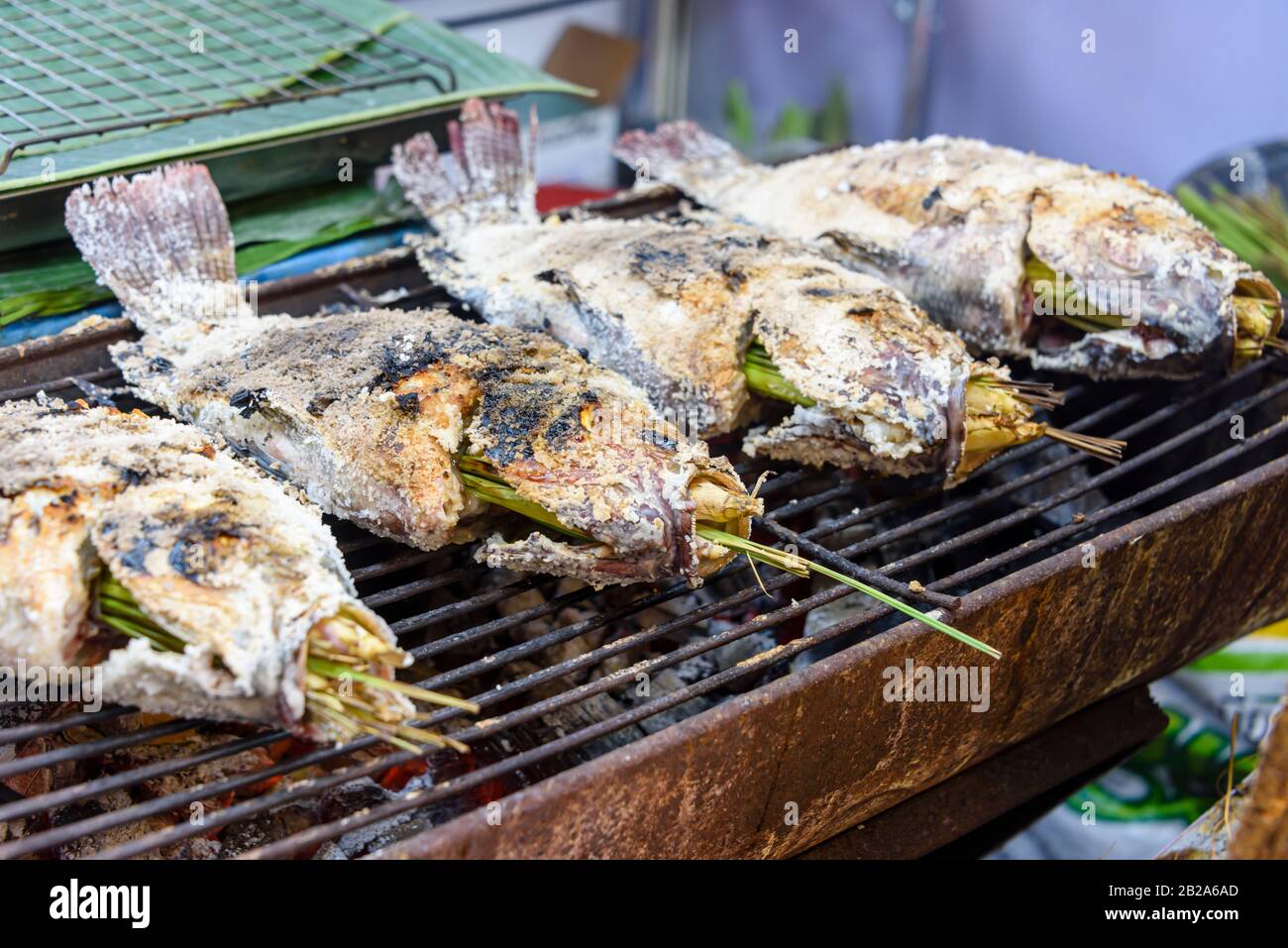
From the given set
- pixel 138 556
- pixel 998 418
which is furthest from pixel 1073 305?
pixel 138 556

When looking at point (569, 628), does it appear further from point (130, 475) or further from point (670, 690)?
point (130, 475)

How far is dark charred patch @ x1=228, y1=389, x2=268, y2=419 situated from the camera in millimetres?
3207

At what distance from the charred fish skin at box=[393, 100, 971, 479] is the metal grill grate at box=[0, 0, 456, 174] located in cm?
113

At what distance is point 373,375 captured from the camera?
3.20 m

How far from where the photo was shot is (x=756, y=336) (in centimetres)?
366

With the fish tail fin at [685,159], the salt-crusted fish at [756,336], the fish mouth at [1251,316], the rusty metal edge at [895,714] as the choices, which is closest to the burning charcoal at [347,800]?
the rusty metal edge at [895,714]

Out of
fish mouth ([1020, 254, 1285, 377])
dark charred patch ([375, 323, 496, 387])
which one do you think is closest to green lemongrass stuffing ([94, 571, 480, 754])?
dark charred patch ([375, 323, 496, 387])

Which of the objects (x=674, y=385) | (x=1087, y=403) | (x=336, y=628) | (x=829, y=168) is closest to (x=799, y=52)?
(x=829, y=168)

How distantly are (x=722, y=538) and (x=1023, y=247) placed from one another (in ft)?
5.88
